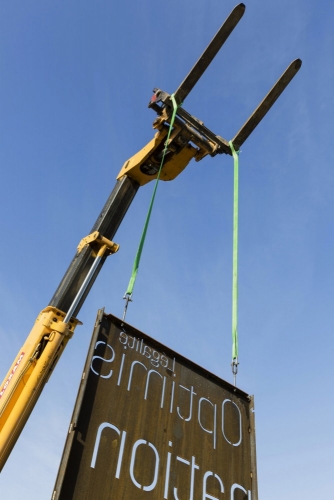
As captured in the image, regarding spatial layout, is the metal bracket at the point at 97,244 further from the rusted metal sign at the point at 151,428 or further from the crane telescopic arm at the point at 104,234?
the rusted metal sign at the point at 151,428

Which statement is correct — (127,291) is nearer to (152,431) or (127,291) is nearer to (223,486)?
(152,431)

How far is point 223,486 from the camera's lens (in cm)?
377

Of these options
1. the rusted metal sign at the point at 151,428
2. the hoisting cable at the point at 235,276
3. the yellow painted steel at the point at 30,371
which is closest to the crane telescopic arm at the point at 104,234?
the yellow painted steel at the point at 30,371

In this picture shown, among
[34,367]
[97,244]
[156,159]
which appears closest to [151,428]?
[34,367]

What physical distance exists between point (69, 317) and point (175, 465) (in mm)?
2486

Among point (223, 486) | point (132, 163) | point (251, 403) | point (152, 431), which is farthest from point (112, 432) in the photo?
point (132, 163)

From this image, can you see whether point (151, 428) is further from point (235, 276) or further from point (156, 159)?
point (156, 159)

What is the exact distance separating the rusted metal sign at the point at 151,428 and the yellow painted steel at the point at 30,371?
1.84m

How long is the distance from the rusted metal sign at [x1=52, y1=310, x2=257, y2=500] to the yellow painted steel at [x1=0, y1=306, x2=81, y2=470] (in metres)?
1.84

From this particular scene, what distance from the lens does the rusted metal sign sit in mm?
3170

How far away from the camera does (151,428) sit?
357 cm

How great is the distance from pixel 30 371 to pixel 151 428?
213 centimetres

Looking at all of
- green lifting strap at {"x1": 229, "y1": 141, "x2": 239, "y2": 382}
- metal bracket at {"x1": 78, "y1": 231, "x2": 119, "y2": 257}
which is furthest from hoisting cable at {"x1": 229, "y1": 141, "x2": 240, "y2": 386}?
metal bracket at {"x1": 78, "y1": 231, "x2": 119, "y2": 257}

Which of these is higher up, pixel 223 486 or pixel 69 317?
pixel 69 317
